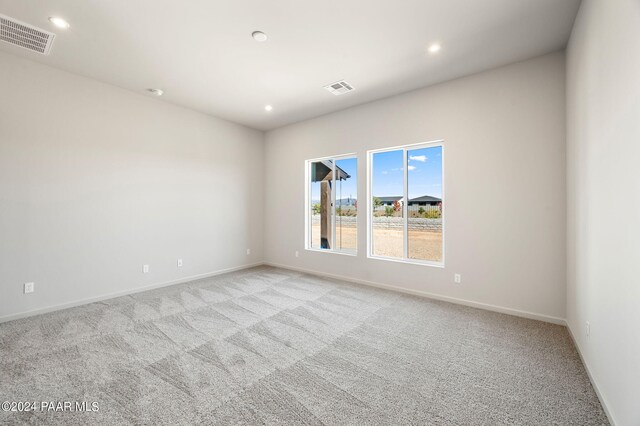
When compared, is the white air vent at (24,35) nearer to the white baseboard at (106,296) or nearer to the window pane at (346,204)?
the white baseboard at (106,296)

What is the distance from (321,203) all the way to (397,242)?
1.83 m

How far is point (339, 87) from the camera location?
3.93m

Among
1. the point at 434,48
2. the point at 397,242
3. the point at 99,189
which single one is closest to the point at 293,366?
the point at 397,242

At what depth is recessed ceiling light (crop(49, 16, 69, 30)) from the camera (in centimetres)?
248

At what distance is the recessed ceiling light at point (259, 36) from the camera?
2671 millimetres

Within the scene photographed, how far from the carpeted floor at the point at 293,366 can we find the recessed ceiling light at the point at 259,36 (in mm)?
3105

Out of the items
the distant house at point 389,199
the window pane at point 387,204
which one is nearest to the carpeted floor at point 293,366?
the window pane at point 387,204

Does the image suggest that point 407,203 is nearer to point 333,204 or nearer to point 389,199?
point 389,199

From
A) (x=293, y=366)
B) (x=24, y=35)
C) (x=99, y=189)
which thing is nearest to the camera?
(x=293, y=366)

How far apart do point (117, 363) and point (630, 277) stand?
3.65 m

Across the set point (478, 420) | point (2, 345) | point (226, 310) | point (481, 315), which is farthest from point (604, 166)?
point (2, 345)

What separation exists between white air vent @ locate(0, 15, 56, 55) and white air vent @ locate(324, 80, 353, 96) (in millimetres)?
3162

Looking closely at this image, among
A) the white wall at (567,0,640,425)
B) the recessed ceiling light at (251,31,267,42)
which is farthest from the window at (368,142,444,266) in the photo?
the recessed ceiling light at (251,31,267,42)

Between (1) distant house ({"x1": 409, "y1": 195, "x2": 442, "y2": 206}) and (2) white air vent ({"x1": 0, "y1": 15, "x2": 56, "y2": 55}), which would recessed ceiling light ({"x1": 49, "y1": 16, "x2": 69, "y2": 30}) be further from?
(1) distant house ({"x1": 409, "y1": 195, "x2": 442, "y2": 206})
